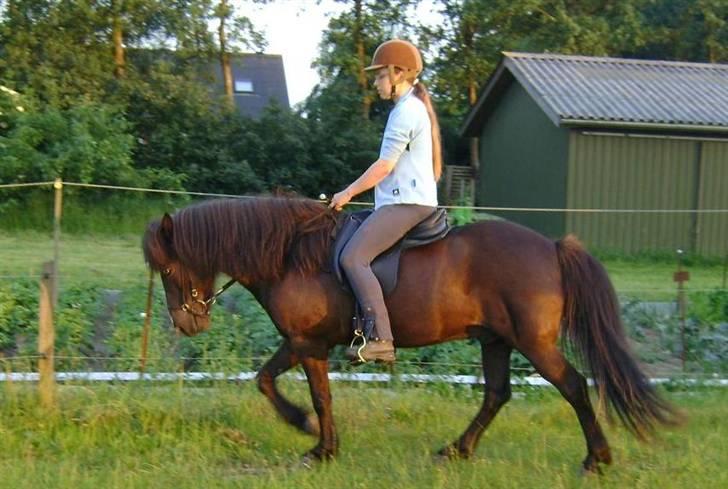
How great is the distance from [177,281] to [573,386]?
2.48m

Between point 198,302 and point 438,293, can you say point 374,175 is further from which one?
point 198,302

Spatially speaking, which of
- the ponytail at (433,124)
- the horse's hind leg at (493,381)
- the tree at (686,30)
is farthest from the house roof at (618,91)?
the ponytail at (433,124)

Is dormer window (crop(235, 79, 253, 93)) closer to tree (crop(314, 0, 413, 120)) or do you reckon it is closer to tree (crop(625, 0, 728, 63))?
tree (crop(314, 0, 413, 120))

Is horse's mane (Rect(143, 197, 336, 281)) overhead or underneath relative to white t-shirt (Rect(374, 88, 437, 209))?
underneath

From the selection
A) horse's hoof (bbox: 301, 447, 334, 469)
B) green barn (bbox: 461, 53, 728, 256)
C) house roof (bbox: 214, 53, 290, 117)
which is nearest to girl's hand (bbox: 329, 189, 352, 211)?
horse's hoof (bbox: 301, 447, 334, 469)

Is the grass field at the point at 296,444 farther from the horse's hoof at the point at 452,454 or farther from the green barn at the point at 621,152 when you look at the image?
the green barn at the point at 621,152

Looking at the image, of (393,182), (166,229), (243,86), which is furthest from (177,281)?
(243,86)

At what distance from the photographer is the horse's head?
551cm

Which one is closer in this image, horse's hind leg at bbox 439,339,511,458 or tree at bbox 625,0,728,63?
horse's hind leg at bbox 439,339,511,458

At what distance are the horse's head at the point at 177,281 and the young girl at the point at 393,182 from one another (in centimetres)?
98

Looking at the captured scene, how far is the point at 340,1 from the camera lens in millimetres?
28234

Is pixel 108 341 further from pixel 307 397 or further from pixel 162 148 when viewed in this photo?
pixel 162 148

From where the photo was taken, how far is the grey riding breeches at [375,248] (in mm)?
5211

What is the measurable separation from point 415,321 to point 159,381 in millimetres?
2125
